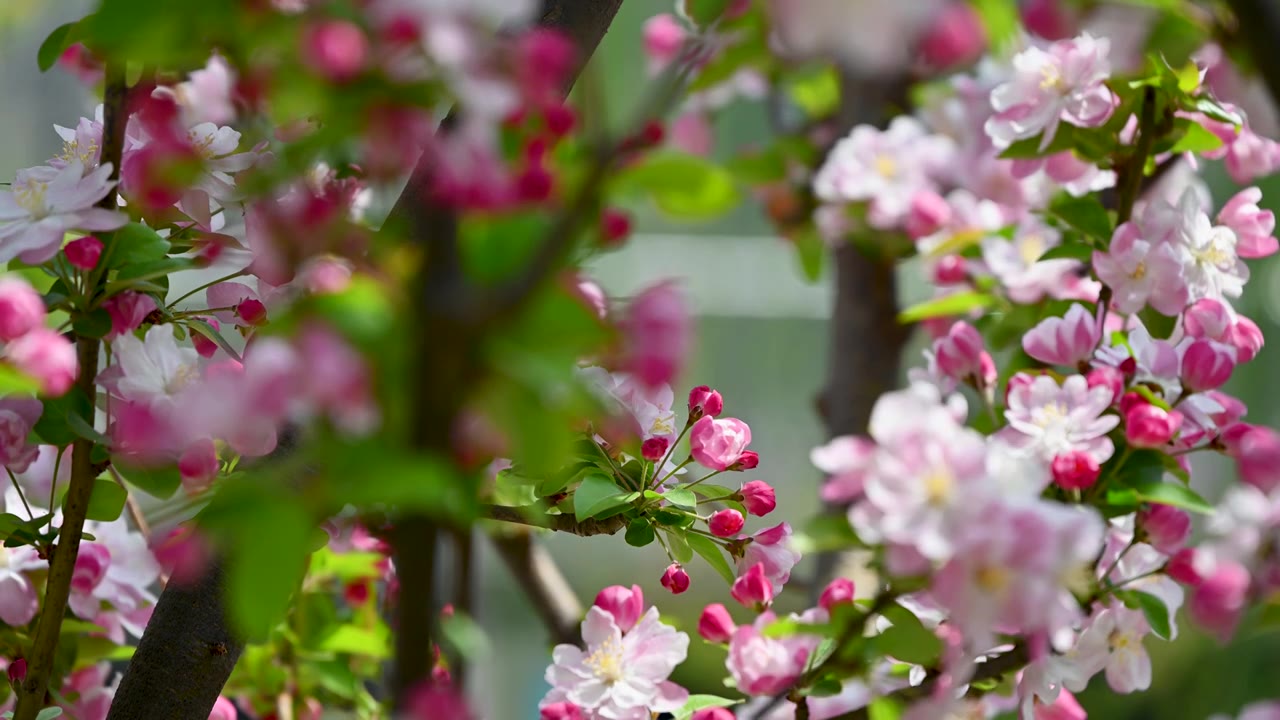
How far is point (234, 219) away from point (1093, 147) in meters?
0.49

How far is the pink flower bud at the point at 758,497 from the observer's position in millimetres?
672

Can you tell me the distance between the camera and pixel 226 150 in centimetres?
63

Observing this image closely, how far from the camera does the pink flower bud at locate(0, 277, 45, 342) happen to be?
0.54 meters

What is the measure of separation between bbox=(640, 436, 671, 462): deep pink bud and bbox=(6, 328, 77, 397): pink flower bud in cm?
27

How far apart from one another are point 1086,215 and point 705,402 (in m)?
0.28

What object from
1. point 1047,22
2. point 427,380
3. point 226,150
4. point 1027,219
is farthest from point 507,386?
point 1027,219

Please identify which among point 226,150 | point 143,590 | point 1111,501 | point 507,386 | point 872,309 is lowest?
point 872,309

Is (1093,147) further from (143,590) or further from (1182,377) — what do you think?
(143,590)

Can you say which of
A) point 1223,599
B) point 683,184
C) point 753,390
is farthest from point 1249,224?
point 753,390

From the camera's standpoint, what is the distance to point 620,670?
66cm

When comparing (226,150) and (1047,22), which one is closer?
(1047,22)

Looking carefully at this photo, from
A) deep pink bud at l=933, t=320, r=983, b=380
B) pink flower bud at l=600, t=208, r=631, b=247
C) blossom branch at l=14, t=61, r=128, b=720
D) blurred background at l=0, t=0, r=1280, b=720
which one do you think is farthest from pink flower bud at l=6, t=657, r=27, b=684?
blurred background at l=0, t=0, r=1280, b=720

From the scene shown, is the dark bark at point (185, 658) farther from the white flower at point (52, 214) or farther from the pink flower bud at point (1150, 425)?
the pink flower bud at point (1150, 425)

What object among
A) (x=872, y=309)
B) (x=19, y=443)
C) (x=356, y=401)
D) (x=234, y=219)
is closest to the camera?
(x=356, y=401)
